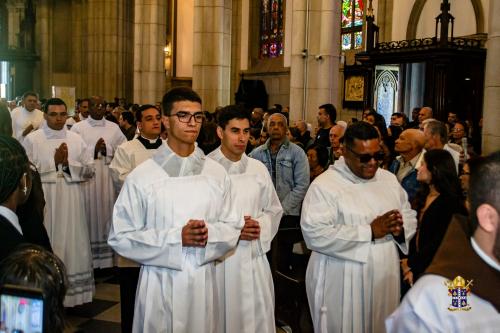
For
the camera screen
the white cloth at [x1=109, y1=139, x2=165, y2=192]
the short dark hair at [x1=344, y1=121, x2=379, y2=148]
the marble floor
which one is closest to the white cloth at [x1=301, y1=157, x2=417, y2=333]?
the short dark hair at [x1=344, y1=121, x2=379, y2=148]

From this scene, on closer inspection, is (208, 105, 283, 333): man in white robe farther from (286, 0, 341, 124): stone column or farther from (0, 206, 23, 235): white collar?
(286, 0, 341, 124): stone column

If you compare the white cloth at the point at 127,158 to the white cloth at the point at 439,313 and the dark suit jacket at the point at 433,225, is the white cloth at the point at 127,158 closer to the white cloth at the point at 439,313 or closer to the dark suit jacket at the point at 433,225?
the dark suit jacket at the point at 433,225

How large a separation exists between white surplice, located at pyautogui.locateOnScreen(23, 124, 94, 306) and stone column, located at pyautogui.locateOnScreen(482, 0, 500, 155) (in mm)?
4594

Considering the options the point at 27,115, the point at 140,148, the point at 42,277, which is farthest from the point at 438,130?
the point at 27,115

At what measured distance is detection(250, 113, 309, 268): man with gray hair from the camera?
6.35 meters

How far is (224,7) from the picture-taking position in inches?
612

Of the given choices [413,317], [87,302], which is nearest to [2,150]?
[413,317]

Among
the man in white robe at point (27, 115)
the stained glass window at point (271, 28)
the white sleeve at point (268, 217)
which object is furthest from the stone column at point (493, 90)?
the stained glass window at point (271, 28)

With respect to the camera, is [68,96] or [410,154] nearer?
[410,154]

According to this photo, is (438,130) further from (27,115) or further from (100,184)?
(27,115)

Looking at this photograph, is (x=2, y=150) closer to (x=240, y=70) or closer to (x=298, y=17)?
(x=298, y=17)

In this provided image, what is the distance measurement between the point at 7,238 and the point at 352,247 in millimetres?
2165

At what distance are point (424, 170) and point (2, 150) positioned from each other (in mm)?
2699

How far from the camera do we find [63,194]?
6.57 meters
